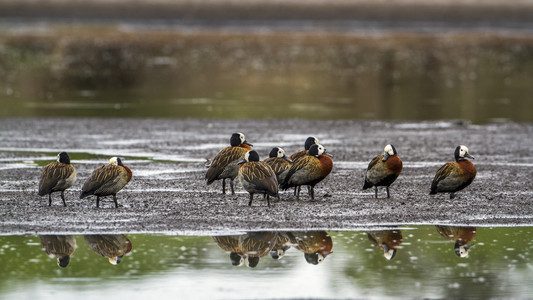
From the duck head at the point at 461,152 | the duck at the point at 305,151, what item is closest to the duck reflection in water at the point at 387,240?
the duck head at the point at 461,152

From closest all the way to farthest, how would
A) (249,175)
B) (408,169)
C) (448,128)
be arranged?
(249,175)
(408,169)
(448,128)

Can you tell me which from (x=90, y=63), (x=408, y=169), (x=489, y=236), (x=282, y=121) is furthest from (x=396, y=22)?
(x=489, y=236)

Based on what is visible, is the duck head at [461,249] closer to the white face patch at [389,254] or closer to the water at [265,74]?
the white face patch at [389,254]

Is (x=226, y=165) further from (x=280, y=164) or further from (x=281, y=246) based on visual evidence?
(x=281, y=246)

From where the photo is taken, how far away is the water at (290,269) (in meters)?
9.14

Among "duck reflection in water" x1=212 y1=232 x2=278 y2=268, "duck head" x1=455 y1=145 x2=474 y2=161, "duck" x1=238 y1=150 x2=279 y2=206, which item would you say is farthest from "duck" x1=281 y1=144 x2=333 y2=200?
"duck reflection in water" x1=212 y1=232 x2=278 y2=268

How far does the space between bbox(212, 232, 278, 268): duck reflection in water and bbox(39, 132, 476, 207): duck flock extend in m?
1.61

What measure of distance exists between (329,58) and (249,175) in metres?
36.7

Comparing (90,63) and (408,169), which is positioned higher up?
(90,63)

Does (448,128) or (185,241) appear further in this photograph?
(448,128)

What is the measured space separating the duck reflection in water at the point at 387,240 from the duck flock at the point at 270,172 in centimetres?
190

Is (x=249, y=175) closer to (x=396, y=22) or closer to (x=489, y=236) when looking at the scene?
(x=489, y=236)

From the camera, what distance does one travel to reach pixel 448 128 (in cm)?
2311

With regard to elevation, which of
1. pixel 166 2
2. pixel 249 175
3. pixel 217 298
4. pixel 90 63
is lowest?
pixel 217 298
